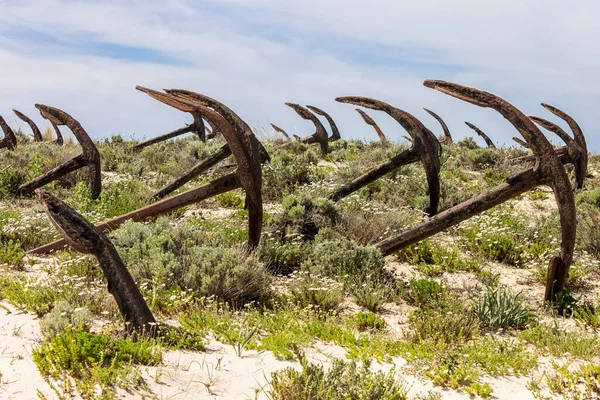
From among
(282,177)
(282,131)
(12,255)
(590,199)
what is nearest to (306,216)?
(282,177)

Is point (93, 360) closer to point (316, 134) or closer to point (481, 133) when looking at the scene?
point (316, 134)

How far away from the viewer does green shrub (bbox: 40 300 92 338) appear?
153 inches

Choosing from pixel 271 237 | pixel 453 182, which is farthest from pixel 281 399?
pixel 453 182

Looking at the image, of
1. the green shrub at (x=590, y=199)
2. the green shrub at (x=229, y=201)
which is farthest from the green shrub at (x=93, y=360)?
the green shrub at (x=590, y=199)

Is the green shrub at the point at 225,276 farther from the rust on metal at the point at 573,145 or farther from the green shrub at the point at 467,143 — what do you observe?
the green shrub at the point at 467,143

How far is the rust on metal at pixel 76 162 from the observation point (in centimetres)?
867

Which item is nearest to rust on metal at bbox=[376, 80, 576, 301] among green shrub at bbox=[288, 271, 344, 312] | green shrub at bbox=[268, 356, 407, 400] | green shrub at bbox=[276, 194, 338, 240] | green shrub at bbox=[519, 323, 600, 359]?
green shrub at bbox=[519, 323, 600, 359]

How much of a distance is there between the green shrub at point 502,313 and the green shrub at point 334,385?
189 cm

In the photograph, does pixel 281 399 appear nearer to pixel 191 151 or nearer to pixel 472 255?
pixel 472 255

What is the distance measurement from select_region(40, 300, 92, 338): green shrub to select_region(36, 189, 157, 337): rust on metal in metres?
0.38

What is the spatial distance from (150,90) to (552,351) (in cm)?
454

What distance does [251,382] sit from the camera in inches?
138

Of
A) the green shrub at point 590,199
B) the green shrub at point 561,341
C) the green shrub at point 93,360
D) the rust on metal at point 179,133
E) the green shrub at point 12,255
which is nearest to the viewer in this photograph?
the green shrub at point 93,360

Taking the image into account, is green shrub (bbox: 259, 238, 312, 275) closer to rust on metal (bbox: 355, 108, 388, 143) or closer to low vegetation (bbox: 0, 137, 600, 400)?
low vegetation (bbox: 0, 137, 600, 400)
